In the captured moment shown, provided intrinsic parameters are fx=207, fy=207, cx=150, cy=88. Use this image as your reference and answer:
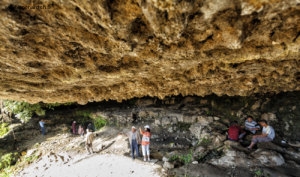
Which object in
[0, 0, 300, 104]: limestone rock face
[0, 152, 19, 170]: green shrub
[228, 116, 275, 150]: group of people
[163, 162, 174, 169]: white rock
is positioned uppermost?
[0, 0, 300, 104]: limestone rock face

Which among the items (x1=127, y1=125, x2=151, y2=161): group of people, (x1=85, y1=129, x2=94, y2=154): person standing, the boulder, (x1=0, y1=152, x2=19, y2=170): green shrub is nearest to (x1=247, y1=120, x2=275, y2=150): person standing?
the boulder

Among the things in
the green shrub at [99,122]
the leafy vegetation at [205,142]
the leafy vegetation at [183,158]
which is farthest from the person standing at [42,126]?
the leafy vegetation at [205,142]

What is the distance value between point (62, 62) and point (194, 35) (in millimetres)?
2971

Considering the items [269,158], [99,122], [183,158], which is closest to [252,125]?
[269,158]

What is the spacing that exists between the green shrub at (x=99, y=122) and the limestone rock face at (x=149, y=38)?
29.2 ft

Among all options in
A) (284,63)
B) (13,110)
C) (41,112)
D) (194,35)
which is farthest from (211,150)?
(13,110)

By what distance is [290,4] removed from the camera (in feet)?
8.27

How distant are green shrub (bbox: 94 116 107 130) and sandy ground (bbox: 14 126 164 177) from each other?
118 cm

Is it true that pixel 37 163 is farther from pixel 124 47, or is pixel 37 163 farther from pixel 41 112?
pixel 124 47

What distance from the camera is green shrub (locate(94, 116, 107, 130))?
49.3ft

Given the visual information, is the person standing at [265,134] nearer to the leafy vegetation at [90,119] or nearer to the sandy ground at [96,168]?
the sandy ground at [96,168]

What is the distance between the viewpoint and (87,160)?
10305 millimetres

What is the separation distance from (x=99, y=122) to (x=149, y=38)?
12.6m

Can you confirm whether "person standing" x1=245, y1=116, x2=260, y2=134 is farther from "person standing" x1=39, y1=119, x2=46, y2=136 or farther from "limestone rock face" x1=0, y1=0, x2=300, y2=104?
"person standing" x1=39, y1=119, x2=46, y2=136
